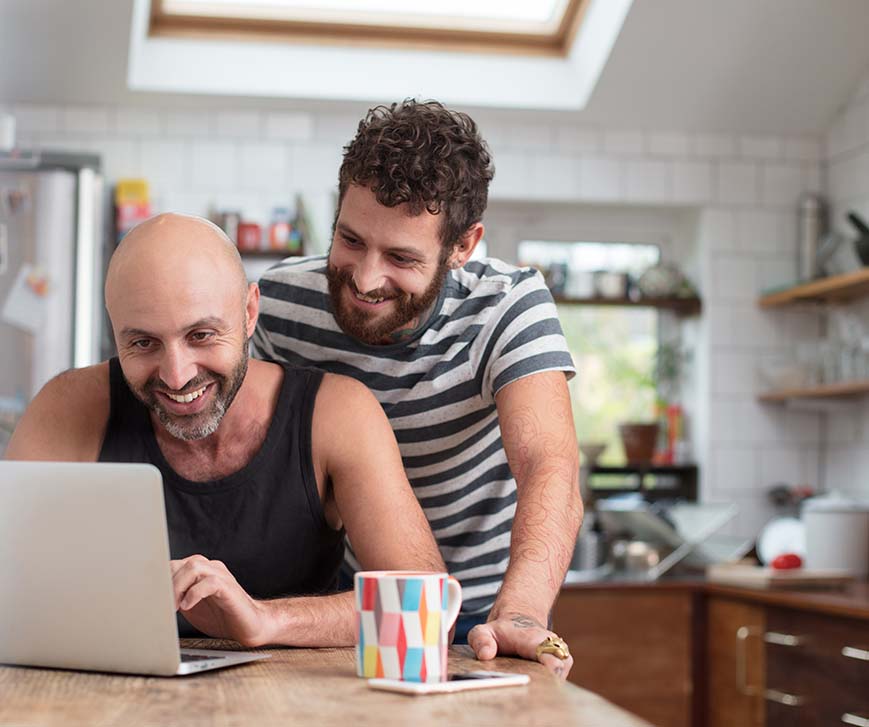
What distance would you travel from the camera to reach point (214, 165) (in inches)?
189

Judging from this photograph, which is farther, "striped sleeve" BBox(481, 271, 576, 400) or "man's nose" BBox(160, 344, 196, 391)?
"striped sleeve" BBox(481, 271, 576, 400)

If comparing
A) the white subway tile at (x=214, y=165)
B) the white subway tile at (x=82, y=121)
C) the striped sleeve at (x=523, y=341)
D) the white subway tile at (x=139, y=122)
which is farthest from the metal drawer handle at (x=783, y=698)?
the white subway tile at (x=82, y=121)

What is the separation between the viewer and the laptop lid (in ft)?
3.68

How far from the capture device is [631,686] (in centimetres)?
385

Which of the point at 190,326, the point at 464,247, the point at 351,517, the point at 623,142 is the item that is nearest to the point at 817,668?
the point at 464,247

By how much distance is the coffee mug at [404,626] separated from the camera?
1117mm

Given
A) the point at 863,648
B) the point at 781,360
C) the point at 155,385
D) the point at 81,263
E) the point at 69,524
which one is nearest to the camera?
the point at 69,524

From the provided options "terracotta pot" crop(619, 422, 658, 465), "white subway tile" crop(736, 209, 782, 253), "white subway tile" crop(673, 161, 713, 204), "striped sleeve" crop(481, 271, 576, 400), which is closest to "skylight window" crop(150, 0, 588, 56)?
"white subway tile" crop(673, 161, 713, 204)

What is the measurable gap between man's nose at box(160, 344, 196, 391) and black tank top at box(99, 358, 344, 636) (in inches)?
5.4

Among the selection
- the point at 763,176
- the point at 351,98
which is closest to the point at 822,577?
the point at 763,176

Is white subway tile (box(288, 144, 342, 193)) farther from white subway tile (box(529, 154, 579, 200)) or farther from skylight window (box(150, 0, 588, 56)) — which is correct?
white subway tile (box(529, 154, 579, 200))

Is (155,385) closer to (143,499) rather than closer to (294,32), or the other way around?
(143,499)

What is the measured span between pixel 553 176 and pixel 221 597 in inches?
156

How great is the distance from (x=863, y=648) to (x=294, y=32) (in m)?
3.02
